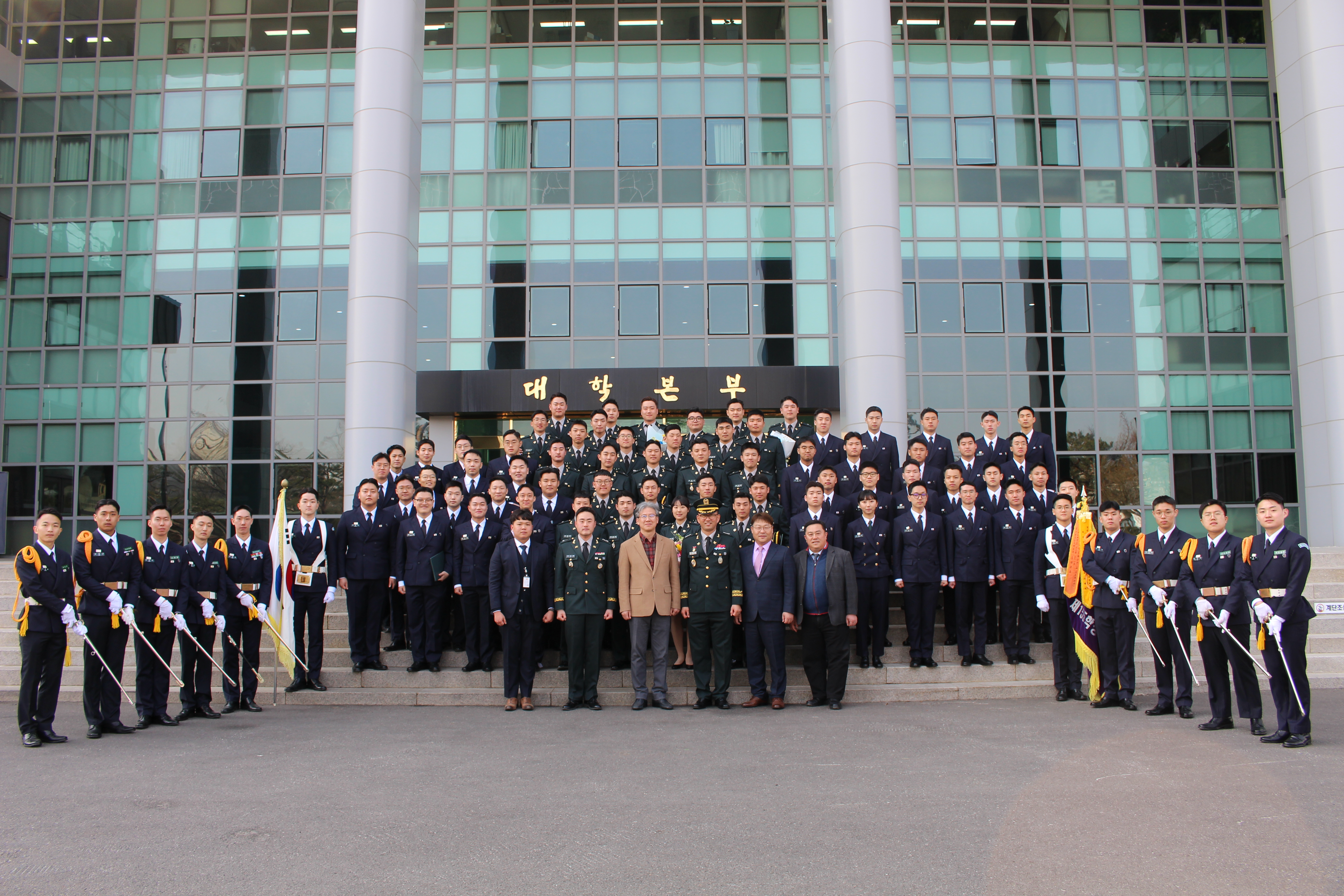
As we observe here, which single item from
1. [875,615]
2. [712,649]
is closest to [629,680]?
[712,649]

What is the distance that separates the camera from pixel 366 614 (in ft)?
34.2

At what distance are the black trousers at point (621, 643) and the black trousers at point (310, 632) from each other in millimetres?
3047

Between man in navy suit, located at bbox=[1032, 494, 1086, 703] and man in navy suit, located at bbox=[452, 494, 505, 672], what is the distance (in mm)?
5614

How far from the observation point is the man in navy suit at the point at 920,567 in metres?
10.1

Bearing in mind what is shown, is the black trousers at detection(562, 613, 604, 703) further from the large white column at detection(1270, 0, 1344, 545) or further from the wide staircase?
the large white column at detection(1270, 0, 1344, 545)

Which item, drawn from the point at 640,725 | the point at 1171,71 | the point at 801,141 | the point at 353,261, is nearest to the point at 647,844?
the point at 640,725

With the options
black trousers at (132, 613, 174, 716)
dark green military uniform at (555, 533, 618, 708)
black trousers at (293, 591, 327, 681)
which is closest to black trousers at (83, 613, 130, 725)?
black trousers at (132, 613, 174, 716)

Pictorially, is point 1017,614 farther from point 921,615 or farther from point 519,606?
point 519,606

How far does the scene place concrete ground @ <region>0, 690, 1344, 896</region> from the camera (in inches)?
175

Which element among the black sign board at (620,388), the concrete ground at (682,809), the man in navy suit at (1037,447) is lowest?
the concrete ground at (682,809)

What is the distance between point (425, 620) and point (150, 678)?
8.62ft

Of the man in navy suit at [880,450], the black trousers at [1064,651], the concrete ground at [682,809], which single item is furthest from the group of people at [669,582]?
the concrete ground at [682,809]

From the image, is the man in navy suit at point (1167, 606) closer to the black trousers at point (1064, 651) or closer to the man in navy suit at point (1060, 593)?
the man in navy suit at point (1060, 593)

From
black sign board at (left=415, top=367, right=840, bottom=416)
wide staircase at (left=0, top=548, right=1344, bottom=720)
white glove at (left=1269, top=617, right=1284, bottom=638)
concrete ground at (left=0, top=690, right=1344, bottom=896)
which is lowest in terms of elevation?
concrete ground at (left=0, top=690, right=1344, bottom=896)
